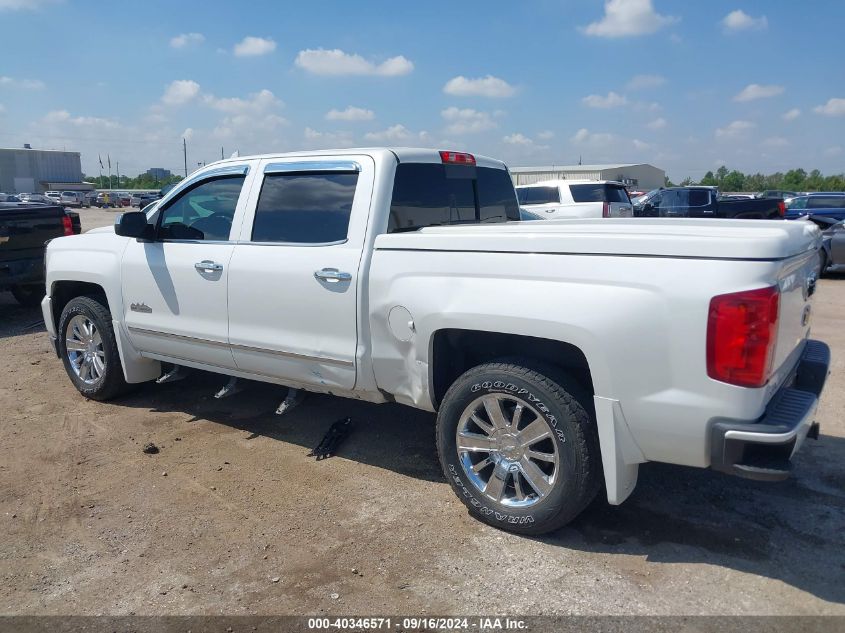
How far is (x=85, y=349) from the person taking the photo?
5797mm

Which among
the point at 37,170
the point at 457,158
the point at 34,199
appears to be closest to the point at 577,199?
the point at 457,158

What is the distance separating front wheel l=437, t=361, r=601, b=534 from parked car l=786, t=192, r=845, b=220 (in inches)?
637

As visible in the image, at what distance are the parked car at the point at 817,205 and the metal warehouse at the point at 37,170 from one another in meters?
88.2

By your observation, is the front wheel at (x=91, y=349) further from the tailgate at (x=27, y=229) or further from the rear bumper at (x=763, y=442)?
the rear bumper at (x=763, y=442)

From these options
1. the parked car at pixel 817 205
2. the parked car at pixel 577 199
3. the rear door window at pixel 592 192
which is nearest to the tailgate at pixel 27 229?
the parked car at pixel 577 199

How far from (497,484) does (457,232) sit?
1.38m

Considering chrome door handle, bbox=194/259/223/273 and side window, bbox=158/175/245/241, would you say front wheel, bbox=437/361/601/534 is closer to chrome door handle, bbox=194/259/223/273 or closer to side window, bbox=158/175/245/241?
chrome door handle, bbox=194/259/223/273

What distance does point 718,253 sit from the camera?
9.16 feet

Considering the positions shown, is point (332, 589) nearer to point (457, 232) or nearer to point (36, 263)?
point (457, 232)

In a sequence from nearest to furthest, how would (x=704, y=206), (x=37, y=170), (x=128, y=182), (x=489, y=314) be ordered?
(x=489, y=314) < (x=704, y=206) < (x=37, y=170) < (x=128, y=182)

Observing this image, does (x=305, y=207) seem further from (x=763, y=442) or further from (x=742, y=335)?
(x=763, y=442)

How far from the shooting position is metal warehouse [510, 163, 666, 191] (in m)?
46.9

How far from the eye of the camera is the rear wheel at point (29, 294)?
10.3m

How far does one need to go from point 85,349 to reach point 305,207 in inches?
109
